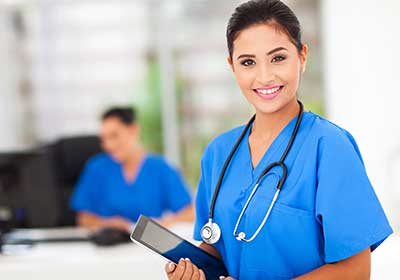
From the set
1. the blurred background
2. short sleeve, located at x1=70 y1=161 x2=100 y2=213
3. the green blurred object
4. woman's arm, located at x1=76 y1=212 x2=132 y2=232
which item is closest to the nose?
woman's arm, located at x1=76 y1=212 x2=132 y2=232

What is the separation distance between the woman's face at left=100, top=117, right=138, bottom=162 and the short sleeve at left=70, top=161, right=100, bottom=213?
139mm

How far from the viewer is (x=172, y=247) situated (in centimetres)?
124

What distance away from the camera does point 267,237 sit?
45.4 inches

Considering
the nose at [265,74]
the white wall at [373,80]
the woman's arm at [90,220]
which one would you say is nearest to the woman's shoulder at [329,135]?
the nose at [265,74]

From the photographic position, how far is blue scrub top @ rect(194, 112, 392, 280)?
3.59ft

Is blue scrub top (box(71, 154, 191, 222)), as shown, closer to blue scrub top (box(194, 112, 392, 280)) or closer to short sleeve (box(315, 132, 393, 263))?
blue scrub top (box(194, 112, 392, 280))

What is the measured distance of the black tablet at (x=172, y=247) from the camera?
119 cm

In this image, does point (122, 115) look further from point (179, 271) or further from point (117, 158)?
point (179, 271)

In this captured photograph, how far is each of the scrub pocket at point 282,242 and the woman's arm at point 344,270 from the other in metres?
0.04

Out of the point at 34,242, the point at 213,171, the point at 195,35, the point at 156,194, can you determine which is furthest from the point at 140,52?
the point at 213,171

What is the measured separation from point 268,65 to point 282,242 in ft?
1.09

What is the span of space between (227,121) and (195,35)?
67 cm

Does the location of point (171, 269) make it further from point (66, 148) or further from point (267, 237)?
point (66, 148)

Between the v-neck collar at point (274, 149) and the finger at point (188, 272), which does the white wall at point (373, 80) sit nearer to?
the v-neck collar at point (274, 149)
